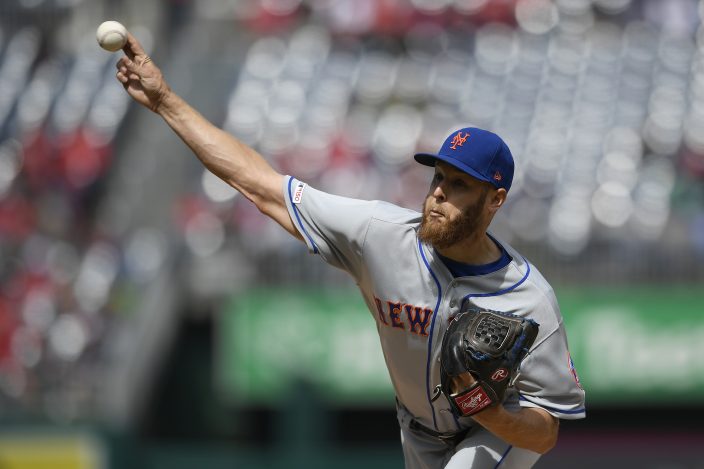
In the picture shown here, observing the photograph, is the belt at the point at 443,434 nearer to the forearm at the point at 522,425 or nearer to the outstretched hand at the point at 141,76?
the forearm at the point at 522,425

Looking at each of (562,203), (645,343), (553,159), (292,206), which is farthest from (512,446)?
(553,159)

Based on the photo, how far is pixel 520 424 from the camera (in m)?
3.74

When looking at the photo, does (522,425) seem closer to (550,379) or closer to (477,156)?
(550,379)

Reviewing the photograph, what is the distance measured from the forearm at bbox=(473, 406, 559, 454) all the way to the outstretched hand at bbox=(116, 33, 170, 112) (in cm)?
158

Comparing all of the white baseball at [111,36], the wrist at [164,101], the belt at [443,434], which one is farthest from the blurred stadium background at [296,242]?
the white baseball at [111,36]

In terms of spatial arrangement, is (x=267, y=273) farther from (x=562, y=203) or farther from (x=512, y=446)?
(x=512, y=446)

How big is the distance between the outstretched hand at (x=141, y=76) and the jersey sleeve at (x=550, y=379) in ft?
5.18

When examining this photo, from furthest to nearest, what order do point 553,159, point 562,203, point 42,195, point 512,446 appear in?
point 42,195
point 553,159
point 562,203
point 512,446

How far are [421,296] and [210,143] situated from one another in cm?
91

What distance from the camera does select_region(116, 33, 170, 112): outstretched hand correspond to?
4098 mm

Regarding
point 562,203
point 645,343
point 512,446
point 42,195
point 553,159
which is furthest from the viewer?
point 42,195

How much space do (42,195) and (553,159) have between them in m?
5.22

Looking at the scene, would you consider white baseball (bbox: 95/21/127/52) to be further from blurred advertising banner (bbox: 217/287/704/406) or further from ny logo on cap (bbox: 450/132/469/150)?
blurred advertising banner (bbox: 217/287/704/406)

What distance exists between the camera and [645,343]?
9539 mm
